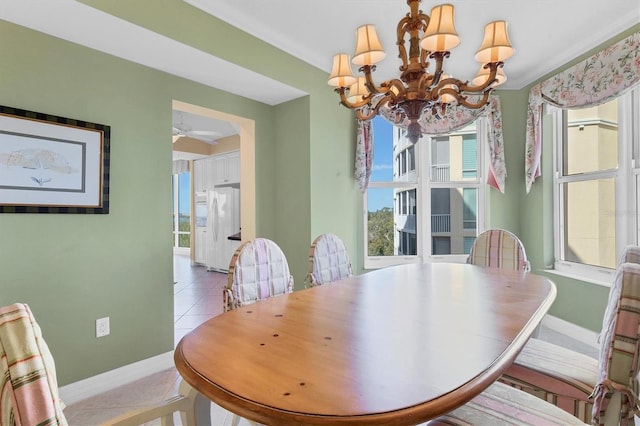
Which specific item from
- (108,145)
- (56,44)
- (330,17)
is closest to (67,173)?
(108,145)

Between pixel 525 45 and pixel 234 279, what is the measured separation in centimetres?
310

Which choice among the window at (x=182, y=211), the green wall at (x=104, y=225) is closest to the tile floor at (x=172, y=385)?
the green wall at (x=104, y=225)

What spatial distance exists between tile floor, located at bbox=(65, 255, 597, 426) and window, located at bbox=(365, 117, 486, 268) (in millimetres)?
1328

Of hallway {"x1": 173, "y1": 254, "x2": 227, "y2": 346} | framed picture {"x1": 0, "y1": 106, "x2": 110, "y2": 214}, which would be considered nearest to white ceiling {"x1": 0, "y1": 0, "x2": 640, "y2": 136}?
framed picture {"x1": 0, "y1": 106, "x2": 110, "y2": 214}

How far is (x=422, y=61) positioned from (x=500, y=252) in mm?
1756

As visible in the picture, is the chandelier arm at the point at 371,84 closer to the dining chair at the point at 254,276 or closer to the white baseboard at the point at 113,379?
the dining chair at the point at 254,276

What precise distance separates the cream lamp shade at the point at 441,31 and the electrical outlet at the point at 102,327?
8.36ft

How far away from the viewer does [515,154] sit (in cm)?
371

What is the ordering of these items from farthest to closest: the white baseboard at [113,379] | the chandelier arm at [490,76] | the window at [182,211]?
1. the window at [182,211]
2. the white baseboard at [113,379]
3. the chandelier arm at [490,76]

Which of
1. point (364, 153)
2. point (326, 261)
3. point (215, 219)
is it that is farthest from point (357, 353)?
point (215, 219)

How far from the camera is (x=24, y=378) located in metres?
0.51

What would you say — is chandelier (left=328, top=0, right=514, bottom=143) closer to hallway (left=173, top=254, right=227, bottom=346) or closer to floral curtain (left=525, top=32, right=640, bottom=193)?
floral curtain (left=525, top=32, right=640, bottom=193)

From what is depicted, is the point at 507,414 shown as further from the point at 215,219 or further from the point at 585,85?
the point at 215,219

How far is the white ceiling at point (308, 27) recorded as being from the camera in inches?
76.6
